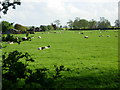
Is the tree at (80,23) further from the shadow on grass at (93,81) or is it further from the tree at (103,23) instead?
the shadow on grass at (93,81)

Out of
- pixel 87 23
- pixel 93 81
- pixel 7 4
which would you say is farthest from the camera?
pixel 87 23

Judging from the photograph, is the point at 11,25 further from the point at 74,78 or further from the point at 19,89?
the point at 74,78

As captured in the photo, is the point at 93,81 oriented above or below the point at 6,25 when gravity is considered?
below

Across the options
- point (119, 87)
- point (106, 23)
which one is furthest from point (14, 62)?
point (106, 23)

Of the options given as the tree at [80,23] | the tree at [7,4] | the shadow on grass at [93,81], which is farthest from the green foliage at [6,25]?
the tree at [80,23]

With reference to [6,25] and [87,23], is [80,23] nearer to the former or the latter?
[87,23]

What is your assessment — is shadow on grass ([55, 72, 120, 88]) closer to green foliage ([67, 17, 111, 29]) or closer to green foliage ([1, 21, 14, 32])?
green foliage ([1, 21, 14, 32])

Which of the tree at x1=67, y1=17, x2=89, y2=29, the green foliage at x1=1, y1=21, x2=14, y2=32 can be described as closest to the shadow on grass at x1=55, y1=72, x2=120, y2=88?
the green foliage at x1=1, y1=21, x2=14, y2=32

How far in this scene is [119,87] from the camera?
6.45 m

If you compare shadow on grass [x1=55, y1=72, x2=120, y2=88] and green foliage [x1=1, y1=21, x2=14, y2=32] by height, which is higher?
green foliage [x1=1, y1=21, x2=14, y2=32]

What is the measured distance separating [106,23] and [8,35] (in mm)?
175281

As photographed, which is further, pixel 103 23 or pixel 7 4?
pixel 103 23

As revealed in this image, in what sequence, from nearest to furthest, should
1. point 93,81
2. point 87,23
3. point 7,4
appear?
point 7,4 → point 93,81 → point 87,23

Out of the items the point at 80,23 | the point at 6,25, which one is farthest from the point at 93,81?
the point at 80,23
